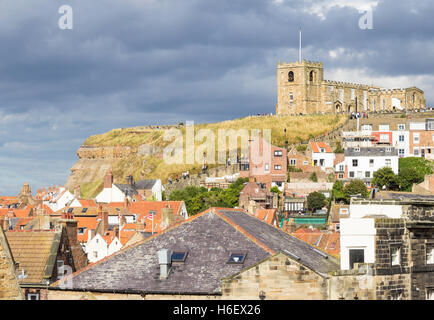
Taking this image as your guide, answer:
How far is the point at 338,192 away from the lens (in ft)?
302

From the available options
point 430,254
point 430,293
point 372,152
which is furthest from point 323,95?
point 430,293

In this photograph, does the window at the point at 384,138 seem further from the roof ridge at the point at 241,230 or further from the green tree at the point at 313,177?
the roof ridge at the point at 241,230

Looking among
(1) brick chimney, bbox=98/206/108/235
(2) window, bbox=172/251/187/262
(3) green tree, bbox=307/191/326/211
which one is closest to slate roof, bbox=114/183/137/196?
(3) green tree, bbox=307/191/326/211

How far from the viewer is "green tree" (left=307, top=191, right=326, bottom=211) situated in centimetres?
8956

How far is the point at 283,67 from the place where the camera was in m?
146

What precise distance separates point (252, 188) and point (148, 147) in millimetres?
80341

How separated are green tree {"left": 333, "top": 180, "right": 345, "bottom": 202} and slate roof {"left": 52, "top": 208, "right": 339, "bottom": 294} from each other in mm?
59937

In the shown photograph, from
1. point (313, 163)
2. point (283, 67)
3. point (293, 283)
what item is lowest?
point (293, 283)

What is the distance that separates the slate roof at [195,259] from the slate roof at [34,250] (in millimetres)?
1840

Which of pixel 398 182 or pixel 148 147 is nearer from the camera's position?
pixel 398 182

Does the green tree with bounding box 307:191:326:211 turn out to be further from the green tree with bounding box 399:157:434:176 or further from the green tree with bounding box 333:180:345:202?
the green tree with bounding box 399:157:434:176

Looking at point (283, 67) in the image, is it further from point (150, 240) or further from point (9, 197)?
point (150, 240)

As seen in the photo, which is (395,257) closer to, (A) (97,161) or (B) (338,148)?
(B) (338,148)
